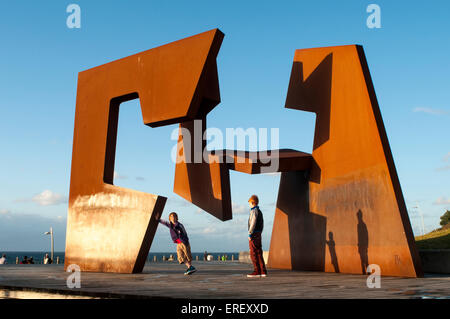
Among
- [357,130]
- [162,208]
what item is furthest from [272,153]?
[162,208]

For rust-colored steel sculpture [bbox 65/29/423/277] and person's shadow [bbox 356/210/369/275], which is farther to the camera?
person's shadow [bbox 356/210/369/275]

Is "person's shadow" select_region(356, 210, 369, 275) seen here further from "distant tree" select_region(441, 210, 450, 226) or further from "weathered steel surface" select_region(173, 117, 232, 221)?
"distant tree" select_region(441, 210, 450, 226)

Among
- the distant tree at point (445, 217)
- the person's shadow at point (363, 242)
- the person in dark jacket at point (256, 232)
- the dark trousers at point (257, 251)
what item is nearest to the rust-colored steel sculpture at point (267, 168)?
the person's shadow at point (363, 242)

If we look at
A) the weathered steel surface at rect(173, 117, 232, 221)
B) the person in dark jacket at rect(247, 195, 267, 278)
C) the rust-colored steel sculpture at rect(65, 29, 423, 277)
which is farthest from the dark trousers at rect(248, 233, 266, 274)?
the weathered steel surface at rect(173, 117, 232, 221)

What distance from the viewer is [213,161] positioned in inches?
525

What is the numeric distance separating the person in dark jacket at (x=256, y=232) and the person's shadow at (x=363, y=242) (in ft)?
7.95

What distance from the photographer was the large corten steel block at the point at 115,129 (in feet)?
36.5

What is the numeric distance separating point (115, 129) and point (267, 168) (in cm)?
427

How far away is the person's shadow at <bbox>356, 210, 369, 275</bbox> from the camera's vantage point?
10797 millimetres

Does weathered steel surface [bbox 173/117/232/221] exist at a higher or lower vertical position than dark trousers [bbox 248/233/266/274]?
higher

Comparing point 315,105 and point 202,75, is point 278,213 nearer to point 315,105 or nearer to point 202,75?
point 315,105

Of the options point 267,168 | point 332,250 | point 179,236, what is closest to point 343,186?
point 332,250

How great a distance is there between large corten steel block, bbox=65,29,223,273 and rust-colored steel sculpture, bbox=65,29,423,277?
3 centimetres

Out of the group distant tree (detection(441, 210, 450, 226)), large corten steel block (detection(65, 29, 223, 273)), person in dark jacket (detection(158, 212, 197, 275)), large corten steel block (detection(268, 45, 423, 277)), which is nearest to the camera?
large corten steel block (detection(268, 45, 423, 277))
